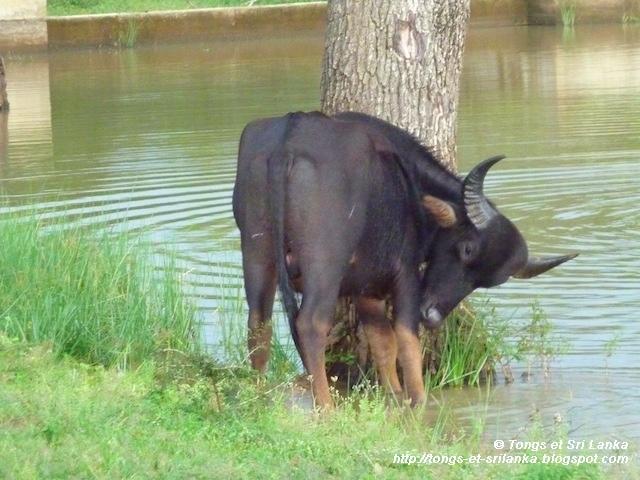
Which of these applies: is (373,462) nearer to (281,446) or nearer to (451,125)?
(281,446)

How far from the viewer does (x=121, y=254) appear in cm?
916

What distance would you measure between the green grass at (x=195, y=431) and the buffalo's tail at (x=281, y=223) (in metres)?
0.43

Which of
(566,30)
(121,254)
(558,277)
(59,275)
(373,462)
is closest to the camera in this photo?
(373,462)

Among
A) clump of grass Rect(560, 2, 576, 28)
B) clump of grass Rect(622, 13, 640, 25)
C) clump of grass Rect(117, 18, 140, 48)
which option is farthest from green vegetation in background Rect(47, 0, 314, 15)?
clump of grass Rect(622, 13, 640, 25)

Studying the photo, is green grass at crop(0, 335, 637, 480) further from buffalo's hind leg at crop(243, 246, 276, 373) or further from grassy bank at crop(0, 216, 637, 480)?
buffalo's hind leg at crop(243, 246, 276, 373)

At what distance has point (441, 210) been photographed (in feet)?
25.0

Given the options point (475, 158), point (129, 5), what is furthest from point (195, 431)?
point (129, 5)

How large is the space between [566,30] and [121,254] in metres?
22.8

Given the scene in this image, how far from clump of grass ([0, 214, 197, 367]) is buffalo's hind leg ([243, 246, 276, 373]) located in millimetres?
590

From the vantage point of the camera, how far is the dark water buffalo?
7320 millimetres

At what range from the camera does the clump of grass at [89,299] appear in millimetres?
7801

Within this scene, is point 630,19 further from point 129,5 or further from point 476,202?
point 476,202

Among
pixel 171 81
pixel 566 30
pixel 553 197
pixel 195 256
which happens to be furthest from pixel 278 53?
pixel 195 256

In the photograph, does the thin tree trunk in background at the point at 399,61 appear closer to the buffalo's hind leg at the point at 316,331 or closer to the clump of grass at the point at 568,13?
the buffalo's hind leg at the point at 316,331
